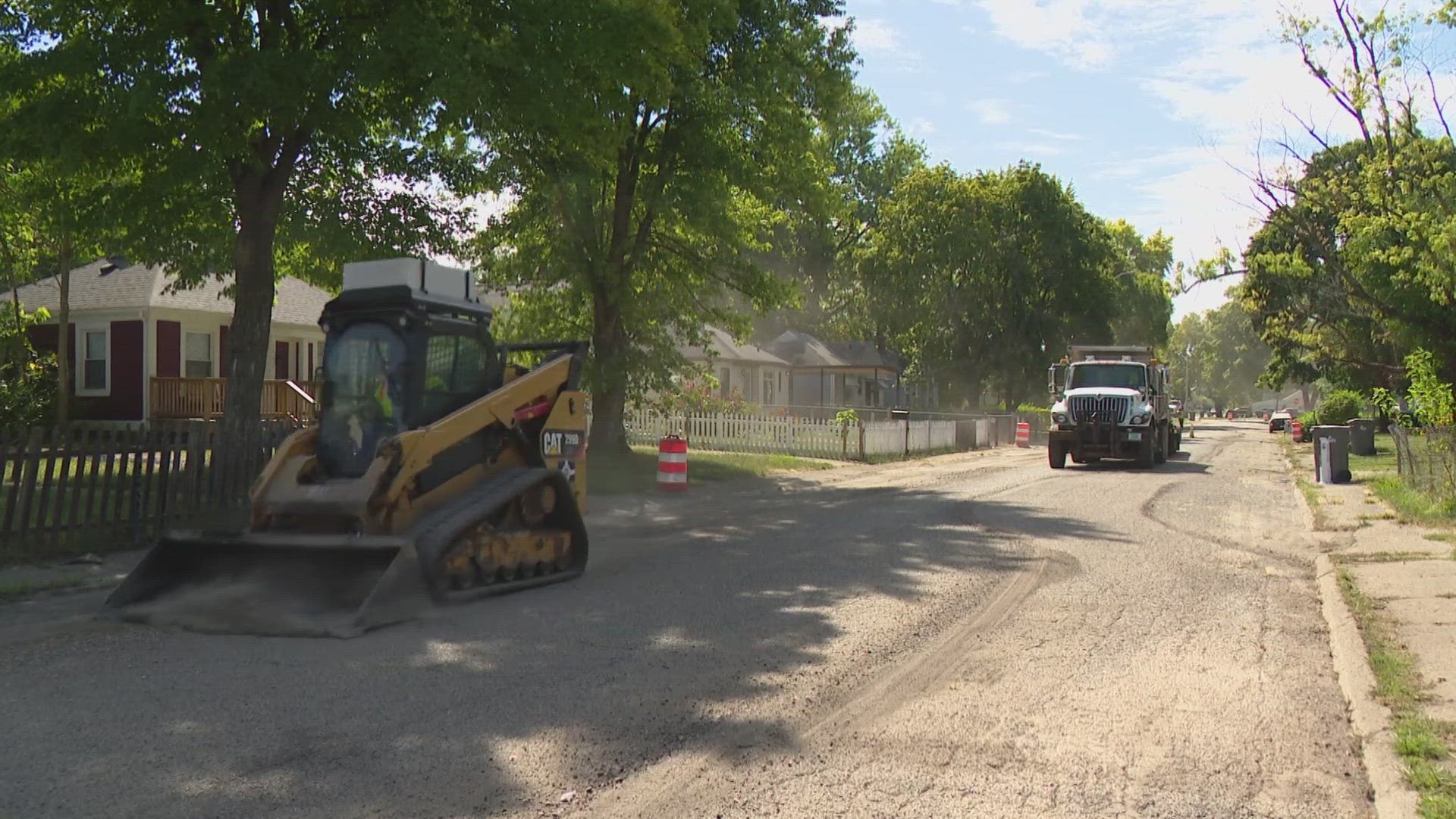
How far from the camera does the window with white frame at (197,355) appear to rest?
29.5 m

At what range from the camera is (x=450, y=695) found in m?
6.31

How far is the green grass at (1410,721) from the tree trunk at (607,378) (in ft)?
51.3

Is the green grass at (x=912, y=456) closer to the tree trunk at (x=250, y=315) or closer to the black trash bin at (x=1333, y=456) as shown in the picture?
the black trash bin at (x=1333, y=456)

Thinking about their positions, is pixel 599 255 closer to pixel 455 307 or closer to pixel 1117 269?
pixel 455 307

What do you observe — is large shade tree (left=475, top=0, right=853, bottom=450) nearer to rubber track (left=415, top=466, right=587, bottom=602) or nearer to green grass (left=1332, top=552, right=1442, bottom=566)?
rubber track (left=415, top=466, right=587, bottom=602)

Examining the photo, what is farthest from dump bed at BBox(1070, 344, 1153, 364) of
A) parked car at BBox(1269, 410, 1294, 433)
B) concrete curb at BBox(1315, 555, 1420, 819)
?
parked car at BBox(1269, 410, 1294, 433)

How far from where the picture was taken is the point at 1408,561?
37.2 ft

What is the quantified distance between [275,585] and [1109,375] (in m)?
24.0

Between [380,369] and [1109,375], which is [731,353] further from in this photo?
[380,369]

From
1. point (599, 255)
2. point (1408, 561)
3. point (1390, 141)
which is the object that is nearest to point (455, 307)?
point (1408, 561)

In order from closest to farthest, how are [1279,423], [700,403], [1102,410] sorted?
1. [1102,410]
2. [700,403]
3. [1279,423]

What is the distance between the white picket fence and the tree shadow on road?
18497 millimetres

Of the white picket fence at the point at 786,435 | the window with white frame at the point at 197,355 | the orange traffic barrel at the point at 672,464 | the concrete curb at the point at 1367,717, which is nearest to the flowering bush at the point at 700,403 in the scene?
the white picket fence at the point at 786,435

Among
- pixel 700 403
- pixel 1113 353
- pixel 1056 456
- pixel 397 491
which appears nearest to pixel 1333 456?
pixel 1056 456
